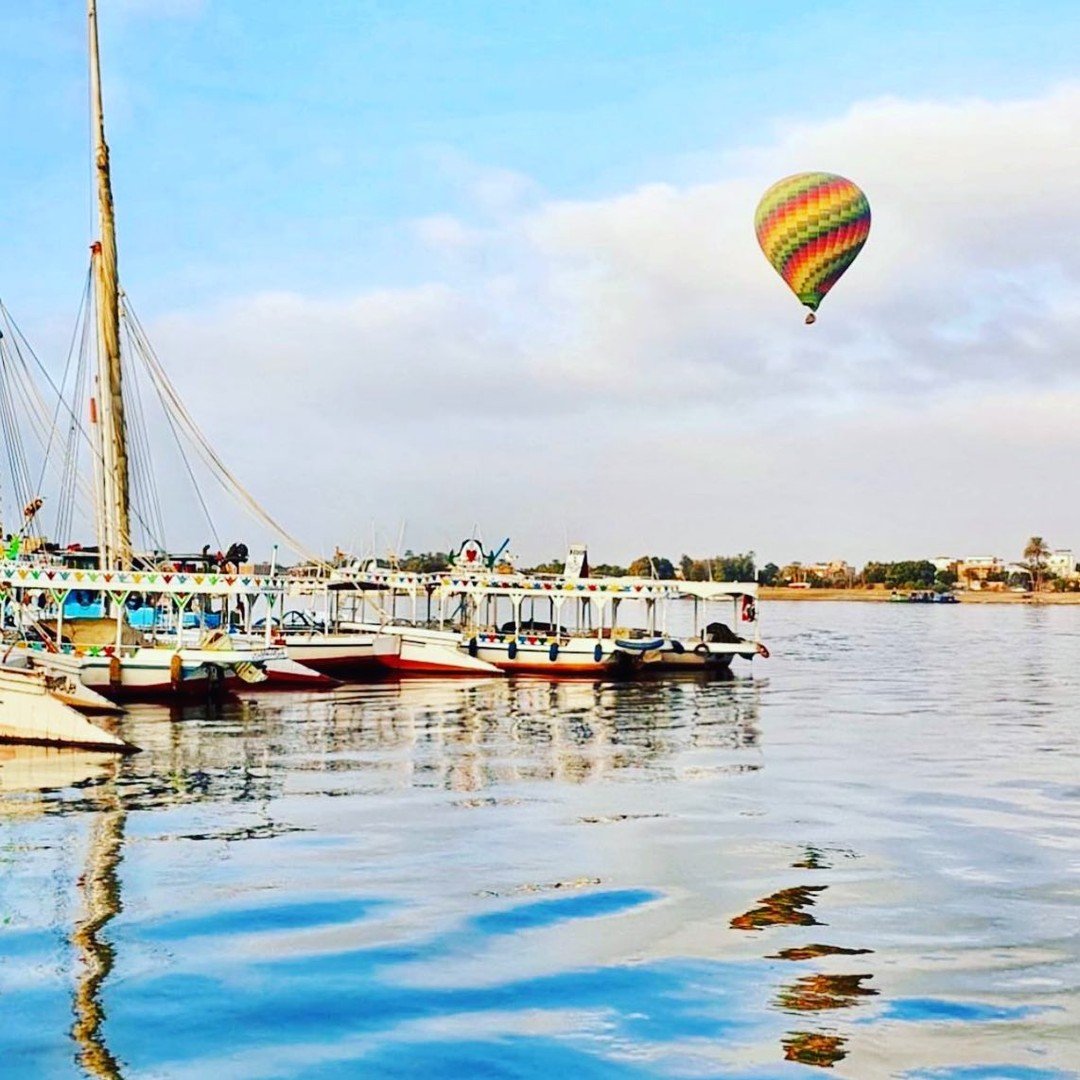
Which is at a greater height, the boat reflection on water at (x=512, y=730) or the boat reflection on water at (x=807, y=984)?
the boat reflection on water at (x=512, y=730)

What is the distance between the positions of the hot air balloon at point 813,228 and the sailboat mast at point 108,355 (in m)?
26.1

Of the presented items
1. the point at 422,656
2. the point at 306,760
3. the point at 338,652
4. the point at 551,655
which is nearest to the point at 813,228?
the point at 551,655

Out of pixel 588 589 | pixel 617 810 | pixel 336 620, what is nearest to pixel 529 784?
pixel 617 810

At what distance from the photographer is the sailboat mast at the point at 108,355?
177 ft

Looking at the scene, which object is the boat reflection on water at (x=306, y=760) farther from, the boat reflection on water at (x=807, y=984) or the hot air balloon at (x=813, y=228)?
the hot air balloon at (x=813, y=228)

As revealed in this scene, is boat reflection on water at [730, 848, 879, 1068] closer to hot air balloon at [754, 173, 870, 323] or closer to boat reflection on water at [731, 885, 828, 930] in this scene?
boat reflection on water at [731, 885, 828, 930]

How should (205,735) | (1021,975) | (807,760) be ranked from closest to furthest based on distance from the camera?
(1021,975), (807,760), (205,735)

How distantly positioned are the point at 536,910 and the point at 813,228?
40040 mm

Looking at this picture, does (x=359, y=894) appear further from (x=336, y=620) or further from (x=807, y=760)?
(x=336, y=620)

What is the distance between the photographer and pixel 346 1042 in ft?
41.5

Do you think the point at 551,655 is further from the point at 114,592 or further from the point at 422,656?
the point at 114,592

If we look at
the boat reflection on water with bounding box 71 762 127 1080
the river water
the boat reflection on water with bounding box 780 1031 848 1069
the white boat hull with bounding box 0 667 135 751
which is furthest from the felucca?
the boat reflection on water with bounding box 780 1031 848 1069

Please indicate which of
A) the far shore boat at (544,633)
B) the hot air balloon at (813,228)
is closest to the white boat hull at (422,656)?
the far shore boat at (544,633)

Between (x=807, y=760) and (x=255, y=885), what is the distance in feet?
59.5
